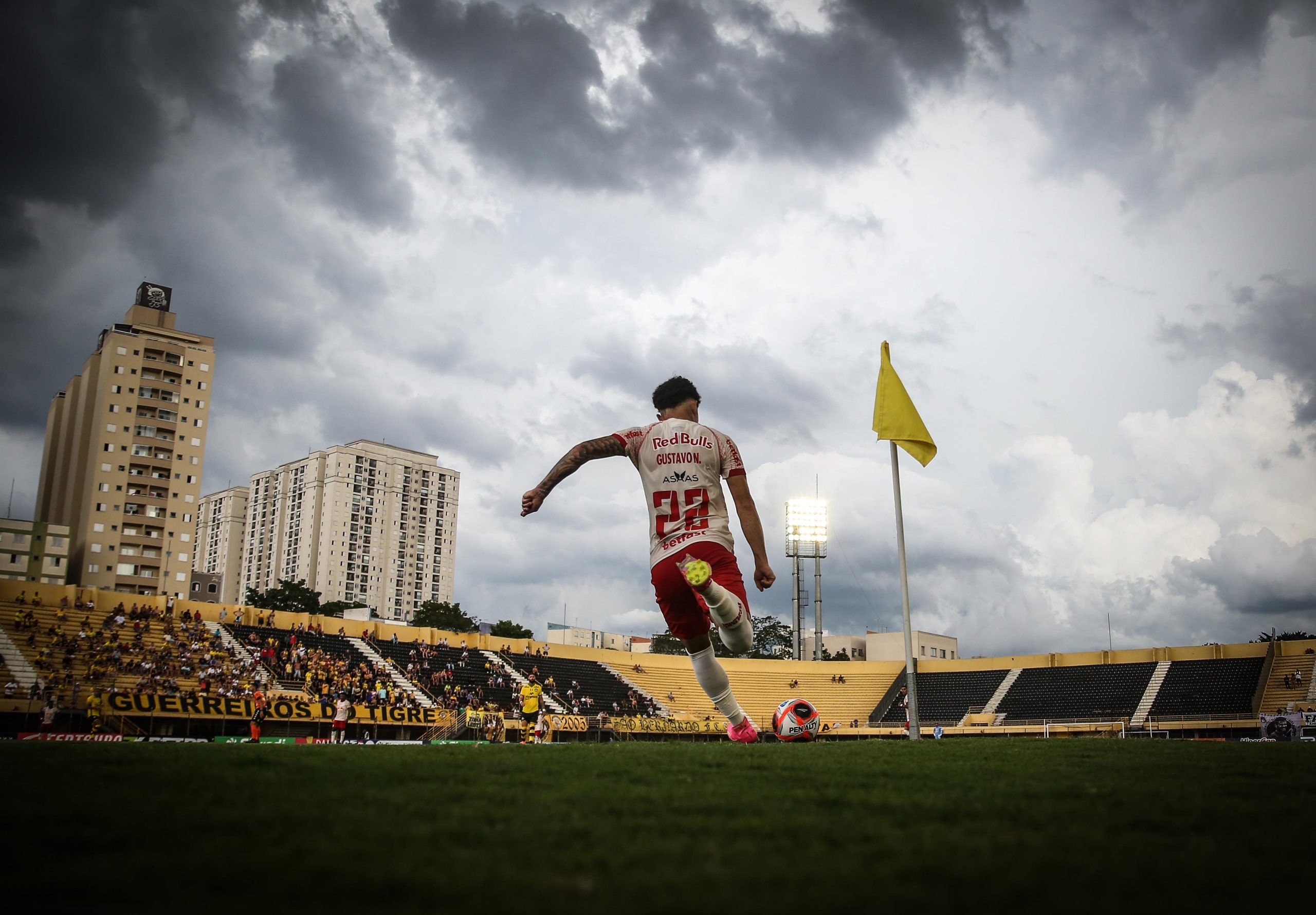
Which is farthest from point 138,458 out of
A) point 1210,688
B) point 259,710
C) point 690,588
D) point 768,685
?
point 690,588

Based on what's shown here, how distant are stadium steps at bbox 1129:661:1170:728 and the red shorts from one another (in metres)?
44.0

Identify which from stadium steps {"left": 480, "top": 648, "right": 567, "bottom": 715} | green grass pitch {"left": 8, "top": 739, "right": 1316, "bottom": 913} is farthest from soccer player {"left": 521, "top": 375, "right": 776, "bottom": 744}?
stadium steps {"left": 480, "top": 648, "right": 567, "bottom": 715}

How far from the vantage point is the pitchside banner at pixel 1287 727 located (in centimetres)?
3478

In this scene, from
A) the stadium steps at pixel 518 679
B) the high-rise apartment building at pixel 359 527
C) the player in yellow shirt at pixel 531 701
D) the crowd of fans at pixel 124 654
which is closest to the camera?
the player in yellow shirt at pixel 531 701

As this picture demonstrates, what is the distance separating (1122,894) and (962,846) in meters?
0.64

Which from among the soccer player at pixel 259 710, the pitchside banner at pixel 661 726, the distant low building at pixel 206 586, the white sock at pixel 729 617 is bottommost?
the pitchside banner at pixel 661 726

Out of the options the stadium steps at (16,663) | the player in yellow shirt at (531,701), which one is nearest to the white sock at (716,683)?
the player in yellow shirt at (531,701)

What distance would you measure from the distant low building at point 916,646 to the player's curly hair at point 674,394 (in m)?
69.8

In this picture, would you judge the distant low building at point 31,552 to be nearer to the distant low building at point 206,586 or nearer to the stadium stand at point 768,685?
the distant low building at point 206,586

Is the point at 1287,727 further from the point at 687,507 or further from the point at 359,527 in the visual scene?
the point at 359,527

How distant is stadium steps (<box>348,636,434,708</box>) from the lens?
38.5 metres

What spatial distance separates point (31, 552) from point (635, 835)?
9034cm

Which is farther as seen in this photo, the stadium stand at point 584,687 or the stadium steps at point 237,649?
the stadium stand at point 584,687

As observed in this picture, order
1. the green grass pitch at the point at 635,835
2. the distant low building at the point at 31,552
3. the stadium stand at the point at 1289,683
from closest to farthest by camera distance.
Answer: the green grass pitch at the point at 635,835 → the stadium stand at the point at 1289,683 → the distant low building at the point at 31,552
